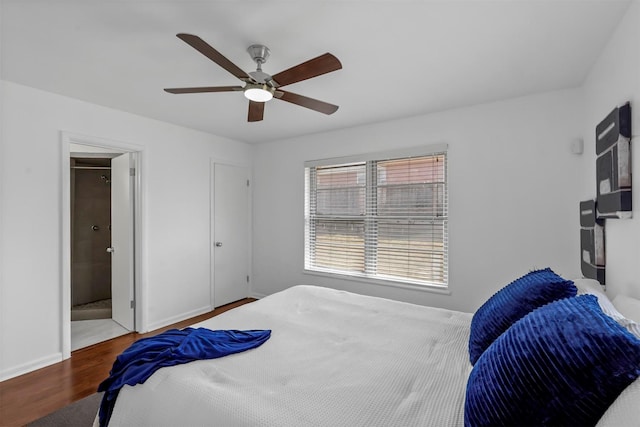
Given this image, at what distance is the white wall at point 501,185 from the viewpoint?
2.69m

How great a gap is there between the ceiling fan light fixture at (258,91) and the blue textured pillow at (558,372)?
6.25 feet

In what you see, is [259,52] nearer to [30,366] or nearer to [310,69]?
[310,69]

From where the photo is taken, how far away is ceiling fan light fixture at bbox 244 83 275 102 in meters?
1.99

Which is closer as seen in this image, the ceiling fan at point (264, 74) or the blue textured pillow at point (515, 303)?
the blue textured pillow at point (515, 303)

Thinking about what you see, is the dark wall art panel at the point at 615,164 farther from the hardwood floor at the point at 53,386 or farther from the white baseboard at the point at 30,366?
the white baseboard at the point at 30,366

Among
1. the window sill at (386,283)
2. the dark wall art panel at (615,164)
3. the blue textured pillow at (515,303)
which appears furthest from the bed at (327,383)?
the window sill at (386,283)

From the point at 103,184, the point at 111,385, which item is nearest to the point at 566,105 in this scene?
the point at 111,385

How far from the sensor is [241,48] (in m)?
2.03

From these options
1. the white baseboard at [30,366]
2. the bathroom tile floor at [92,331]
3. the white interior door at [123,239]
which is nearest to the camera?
the white baseboard at [30,366]

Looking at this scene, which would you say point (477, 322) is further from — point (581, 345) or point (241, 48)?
point (241, 48)

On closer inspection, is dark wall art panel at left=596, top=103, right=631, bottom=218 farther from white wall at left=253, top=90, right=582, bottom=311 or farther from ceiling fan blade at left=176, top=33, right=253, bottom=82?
ceiling fan blade at left=176, top=33, right=253, bottom=82

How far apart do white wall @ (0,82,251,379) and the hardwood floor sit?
168 millimetres

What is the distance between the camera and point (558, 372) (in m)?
0.83

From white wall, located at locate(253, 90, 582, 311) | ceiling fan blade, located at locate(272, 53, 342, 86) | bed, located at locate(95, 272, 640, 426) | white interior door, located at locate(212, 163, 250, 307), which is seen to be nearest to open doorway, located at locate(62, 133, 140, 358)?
white interior door, located at locate(212, 163, 250, 307)
